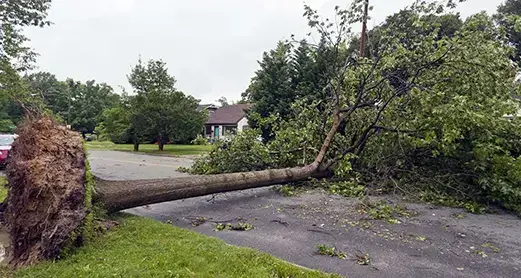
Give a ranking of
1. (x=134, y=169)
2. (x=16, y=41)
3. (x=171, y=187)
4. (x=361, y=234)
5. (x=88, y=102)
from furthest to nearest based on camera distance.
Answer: (x=88, y=102), (x=16, y=41), (x=134, y=169), (x=171, y=187), (x=361, y=234)

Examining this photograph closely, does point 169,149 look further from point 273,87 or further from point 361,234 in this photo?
point 361,234

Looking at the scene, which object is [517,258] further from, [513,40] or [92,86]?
[92,86]

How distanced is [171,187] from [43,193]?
5.38 ft

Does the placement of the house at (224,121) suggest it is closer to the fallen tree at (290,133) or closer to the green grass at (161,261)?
the fallen tree at (290,133)

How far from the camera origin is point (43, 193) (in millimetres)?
2971

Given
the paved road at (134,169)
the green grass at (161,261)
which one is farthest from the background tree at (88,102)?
the green grass at (161,261)

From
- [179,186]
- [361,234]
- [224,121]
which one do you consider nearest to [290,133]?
[179,186]

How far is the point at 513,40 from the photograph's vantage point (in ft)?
62.1

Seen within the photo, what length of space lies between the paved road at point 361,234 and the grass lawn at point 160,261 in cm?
46

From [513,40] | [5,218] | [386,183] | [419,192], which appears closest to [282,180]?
[386,183]

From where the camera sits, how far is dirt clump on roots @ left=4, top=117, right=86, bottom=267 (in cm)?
277

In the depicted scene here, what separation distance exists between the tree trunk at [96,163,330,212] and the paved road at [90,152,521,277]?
0.34 m

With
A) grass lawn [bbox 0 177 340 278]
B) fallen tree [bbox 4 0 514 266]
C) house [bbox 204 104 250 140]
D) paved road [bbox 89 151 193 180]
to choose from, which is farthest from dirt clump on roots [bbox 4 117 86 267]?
house [bbox 204 104 250 140]

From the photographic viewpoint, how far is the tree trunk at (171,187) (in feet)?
12.5
